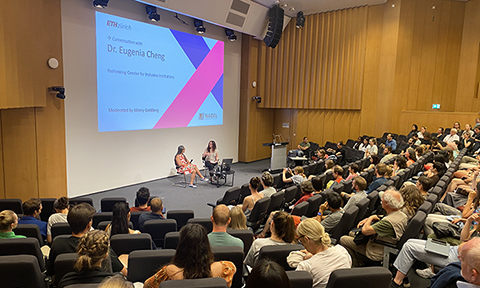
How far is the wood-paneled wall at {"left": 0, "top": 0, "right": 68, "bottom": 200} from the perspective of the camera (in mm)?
5168

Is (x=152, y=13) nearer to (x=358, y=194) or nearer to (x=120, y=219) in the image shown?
(x=120, y=219)

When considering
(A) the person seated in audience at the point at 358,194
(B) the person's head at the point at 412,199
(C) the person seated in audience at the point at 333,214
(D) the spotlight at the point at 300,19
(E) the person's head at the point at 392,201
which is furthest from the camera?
(D) the spotlight at the point at 300,19

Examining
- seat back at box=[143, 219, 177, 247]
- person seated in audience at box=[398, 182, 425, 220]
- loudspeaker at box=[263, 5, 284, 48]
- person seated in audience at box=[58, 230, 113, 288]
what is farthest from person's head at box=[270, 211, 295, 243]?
loudspeaker at box=[263, 5, 284, 48]

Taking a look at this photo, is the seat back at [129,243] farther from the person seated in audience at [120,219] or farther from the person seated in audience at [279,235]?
the person seated in audience at [279,235]

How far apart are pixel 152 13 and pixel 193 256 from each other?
7.31 meters

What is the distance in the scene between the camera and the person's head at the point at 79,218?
2.64 m

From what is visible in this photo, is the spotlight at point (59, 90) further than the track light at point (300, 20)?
No

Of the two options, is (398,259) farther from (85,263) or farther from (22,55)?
(22,55)

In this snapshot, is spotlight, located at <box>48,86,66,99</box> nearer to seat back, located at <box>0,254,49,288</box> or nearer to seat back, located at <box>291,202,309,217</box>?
seat back, located at <box>0,254,49,288</box>


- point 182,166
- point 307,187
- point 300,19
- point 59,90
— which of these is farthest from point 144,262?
point 300,19

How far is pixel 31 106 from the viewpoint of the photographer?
18.8 feet

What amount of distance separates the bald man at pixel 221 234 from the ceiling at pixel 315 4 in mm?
8863

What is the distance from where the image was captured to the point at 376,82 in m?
→ 10.8

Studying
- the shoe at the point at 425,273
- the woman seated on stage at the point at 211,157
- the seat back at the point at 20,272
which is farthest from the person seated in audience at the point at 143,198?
the woman seated on stage at the point at 211,157
